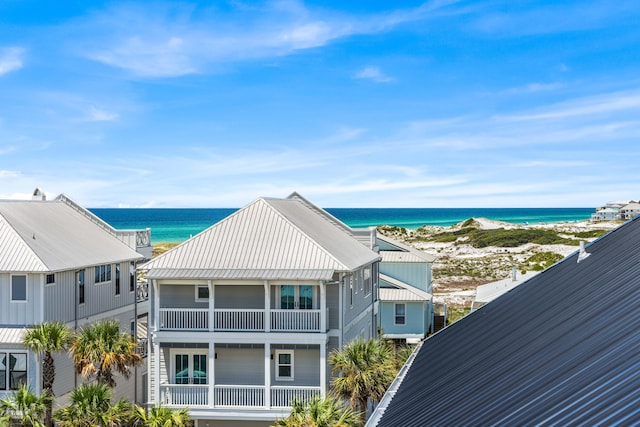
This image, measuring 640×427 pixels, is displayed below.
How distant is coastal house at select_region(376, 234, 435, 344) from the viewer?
44031mm

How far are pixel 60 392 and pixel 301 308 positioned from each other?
9.98 metres

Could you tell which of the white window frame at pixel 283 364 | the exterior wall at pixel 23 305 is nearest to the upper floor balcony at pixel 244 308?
the white window frame at pixel 283 364

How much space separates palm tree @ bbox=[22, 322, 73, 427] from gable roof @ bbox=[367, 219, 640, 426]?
14.8 metres

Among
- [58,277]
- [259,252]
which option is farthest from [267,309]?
[58,277]

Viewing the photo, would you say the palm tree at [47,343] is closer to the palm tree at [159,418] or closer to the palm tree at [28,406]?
the palm tree at [28,406]

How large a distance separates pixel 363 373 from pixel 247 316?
5.80 m

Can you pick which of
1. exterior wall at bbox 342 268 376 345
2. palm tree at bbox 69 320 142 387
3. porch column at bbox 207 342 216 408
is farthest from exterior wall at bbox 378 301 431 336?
palm tree at bbox 69 320 142 387

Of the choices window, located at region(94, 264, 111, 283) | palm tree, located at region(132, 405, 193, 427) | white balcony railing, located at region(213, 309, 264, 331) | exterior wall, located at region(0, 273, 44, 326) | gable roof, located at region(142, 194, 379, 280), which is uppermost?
gable roof, located at region(142, 194, 379, 280)

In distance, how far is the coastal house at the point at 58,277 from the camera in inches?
1002

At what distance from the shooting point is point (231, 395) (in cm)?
2588

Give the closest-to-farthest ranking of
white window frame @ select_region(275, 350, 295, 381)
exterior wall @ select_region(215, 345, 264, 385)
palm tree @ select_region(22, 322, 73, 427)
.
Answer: palm tree @ select_region(22, 322, 73, 427) → white window frame @ select_region(275, 350, 295, 381) → exterior wall @ select_region(215, 345, 264, 385)

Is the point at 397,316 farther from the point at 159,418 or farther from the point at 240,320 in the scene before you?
the point at 159,418

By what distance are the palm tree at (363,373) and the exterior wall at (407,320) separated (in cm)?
2085

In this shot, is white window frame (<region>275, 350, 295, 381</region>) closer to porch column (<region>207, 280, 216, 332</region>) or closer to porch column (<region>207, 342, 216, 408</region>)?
porch column (<region>207, 342, 216, 408</region>)
